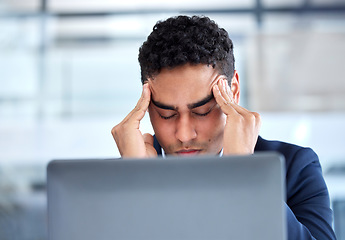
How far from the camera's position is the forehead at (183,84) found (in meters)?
1.24

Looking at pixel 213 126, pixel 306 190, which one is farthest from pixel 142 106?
pixel 306 190

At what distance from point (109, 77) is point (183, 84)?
125 inches

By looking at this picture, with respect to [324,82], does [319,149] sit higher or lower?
lower

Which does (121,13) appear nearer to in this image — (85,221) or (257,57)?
(257,57)

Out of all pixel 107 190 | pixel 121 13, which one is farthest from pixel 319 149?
pixel 107 190

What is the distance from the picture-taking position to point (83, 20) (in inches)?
177

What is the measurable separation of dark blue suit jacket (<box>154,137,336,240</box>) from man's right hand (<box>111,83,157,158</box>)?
38cm

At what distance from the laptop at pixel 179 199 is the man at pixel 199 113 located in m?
0.49

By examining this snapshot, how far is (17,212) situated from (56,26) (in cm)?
181

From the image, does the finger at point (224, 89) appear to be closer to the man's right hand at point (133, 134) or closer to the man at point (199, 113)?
the man at point (199, 113)

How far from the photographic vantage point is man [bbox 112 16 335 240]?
1.18 metres

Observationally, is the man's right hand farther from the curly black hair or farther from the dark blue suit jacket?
the dark blue suit jacket

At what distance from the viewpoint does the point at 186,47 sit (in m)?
1.29

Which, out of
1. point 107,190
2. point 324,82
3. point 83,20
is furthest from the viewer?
point 83,20
